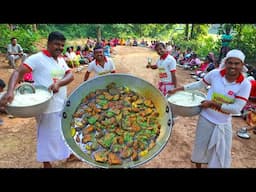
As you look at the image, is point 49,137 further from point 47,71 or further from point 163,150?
point 163,150

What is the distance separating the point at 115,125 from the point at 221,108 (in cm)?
100

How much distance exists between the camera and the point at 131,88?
100 inches

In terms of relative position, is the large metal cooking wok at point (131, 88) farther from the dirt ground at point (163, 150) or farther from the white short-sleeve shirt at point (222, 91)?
the dirt ground at point (163, 150)

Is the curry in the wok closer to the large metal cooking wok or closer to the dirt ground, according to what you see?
the large metal cooking wok

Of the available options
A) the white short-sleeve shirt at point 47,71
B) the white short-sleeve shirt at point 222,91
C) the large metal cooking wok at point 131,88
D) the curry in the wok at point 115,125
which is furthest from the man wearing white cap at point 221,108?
the white short-sleeve shirt at point 47,71

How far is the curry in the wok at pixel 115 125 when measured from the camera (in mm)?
2270

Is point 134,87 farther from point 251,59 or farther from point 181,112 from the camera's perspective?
point 251,59

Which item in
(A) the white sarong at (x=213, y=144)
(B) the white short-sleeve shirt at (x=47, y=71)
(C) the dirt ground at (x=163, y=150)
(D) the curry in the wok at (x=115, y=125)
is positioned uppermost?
(B) the white short-sleeve shirt at (x=47, y=71)

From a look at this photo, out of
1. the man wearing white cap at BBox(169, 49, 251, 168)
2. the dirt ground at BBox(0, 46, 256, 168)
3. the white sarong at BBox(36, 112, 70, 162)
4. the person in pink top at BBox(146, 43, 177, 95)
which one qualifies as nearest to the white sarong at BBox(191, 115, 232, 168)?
the man wearing white cap at BBox(169, 49, 251, 168)

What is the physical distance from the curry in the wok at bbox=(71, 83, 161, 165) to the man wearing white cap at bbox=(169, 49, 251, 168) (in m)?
0.59

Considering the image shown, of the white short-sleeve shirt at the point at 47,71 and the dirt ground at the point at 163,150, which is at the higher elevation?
the white short-sleeve shirt at the point at 47,71

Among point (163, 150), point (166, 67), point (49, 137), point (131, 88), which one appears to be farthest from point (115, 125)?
point (166, 67)

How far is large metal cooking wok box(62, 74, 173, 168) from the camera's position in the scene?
2145 millimetres

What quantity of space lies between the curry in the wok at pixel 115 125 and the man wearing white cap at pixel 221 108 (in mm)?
586
